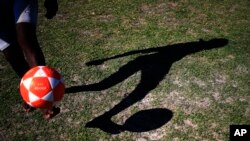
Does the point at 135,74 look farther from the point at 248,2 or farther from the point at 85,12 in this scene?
the point at 248,2

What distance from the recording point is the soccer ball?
4.47 meters

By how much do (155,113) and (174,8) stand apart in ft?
14.7

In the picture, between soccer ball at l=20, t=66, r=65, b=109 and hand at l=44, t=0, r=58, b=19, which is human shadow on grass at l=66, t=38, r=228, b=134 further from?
hand at l=44, t=0, r=58, b=19

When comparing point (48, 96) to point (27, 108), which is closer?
point (48, 96)

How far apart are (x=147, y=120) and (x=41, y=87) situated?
6.36 ft

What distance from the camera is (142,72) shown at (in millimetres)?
6641

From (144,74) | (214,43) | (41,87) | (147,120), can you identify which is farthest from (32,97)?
(214,43)

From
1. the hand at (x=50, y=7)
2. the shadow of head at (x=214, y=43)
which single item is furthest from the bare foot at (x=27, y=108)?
the shadow of head at (x=214, y=43)

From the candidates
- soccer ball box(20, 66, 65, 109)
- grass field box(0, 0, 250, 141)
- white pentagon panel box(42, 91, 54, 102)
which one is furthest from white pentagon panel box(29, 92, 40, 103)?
grass field box(0, 0, 250, 141)

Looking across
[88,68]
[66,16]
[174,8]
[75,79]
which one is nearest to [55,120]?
[75,79]

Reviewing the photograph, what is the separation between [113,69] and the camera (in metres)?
6.69

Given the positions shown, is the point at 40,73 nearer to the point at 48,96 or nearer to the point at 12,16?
the point at 48,96

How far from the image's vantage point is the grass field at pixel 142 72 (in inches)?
210

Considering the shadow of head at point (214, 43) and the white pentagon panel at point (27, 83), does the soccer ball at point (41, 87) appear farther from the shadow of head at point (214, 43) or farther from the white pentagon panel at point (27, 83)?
the shadow of head at point (214, 43)
